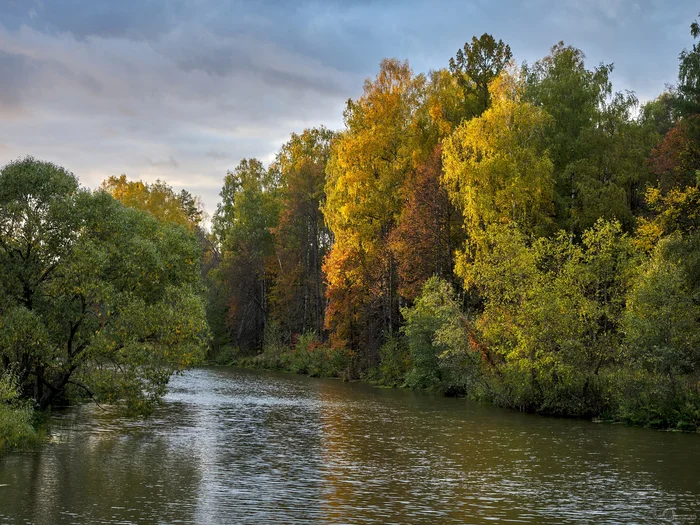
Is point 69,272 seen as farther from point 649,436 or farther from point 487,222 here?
point 487,222

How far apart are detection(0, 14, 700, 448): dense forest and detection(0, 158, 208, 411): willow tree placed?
3.2 inches

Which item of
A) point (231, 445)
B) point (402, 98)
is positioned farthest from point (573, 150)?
point (231, 445)

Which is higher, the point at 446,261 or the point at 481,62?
the point at 481,62

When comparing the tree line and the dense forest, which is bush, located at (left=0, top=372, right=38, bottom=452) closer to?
the dense forest

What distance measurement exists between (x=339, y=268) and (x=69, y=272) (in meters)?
32.8

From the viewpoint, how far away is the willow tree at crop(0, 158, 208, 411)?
29.9 m

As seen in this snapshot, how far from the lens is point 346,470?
23656 mm

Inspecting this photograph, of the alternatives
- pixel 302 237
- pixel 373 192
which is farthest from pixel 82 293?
pixel 302 237

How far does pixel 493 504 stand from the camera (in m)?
19.2

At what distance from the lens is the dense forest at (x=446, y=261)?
30609 millimetres

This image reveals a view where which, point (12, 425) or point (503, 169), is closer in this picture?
point (12, 425)

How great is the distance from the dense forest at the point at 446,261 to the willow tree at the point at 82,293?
3.2 inches

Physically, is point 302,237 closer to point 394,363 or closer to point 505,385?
point 394,363

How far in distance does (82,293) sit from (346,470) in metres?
13.0
